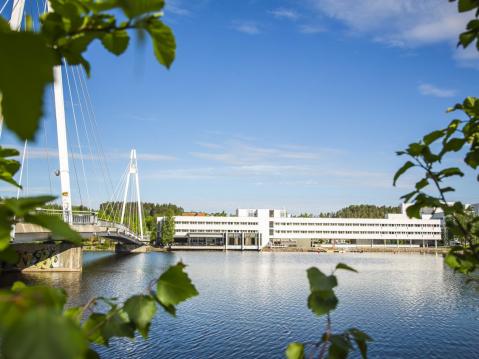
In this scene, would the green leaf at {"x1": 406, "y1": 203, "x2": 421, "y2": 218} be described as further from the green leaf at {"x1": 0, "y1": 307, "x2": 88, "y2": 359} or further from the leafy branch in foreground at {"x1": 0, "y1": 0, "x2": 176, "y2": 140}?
the green leaf at {"x1": 0, "y1": 307, "x2": 88, "y2": 359}

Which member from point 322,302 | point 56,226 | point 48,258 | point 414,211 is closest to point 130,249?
point 48,258

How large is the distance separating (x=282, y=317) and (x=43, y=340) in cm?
3089

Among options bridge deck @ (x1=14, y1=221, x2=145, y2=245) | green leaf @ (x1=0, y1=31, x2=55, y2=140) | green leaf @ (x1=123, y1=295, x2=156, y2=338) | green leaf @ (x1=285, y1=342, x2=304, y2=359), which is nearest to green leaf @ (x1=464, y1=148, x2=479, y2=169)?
green leaf @ (x1=285, y1=342, x2=304, y2=359)

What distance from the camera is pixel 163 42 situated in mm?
1187

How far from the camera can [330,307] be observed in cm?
138

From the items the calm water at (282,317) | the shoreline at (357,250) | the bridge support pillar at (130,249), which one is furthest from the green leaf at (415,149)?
the shoreline at (357,250)

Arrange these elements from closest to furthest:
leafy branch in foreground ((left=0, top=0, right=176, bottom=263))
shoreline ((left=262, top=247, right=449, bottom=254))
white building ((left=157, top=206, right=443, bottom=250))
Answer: leafy branch in foreground ((left=0, top=0, right=176, bottom=263))
shoreline ((left=262, top=247, right=449, bottom=254))
white building ((left=157, top=206, right=443, bottom=250))

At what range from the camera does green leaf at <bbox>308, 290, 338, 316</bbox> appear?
1.36 metres

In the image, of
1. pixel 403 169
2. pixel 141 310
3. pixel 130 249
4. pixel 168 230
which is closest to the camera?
pixel 141 310

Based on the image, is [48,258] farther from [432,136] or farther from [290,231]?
[290,231]

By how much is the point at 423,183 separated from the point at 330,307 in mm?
994

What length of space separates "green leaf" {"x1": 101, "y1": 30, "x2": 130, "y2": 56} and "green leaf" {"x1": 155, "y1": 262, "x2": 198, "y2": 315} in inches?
27.9

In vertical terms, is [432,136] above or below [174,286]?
above

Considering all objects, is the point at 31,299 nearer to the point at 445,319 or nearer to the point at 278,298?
the point at 445,319
